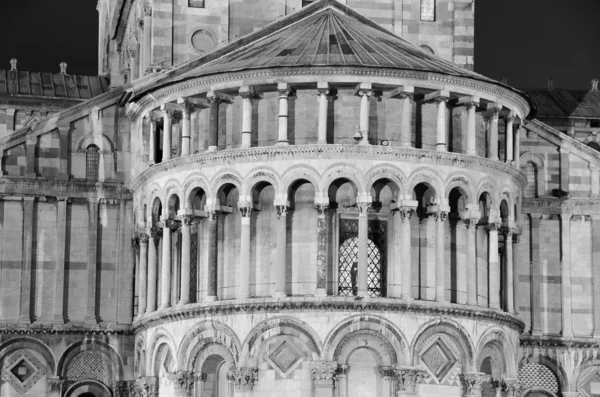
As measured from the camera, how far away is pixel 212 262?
57281mm

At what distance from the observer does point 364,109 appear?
56.2m

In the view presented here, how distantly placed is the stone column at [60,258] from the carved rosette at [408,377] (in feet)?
Result: 42.9

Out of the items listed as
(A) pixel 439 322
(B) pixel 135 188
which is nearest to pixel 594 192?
(A) pixel 439 322

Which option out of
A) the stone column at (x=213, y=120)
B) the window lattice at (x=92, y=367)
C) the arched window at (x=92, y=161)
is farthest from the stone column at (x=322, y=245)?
the arched window at (x=92, y=161)

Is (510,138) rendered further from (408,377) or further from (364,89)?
(408,377)

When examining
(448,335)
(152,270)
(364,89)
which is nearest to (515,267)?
(448,335)

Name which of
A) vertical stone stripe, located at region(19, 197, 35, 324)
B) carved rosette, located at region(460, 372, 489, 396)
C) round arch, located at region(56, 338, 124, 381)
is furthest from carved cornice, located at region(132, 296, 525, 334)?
vertical stone stripe, located at region(19, 197, 35, 324)

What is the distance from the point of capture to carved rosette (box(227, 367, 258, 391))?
55281 millimetres

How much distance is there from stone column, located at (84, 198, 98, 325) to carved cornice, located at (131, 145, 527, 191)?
5569mm

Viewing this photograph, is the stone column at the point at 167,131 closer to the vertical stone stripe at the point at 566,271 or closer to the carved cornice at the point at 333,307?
the carved cornice at the point at 333,307

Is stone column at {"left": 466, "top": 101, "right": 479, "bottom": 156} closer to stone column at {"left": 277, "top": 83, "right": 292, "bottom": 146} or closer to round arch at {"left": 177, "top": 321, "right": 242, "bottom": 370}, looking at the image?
stone column at {"left": 277, "top": 83, "right": 292, "bottom": 146}

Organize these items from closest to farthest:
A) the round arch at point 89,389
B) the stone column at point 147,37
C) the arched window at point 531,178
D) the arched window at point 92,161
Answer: the round arch at point 89,389 → the arched window at point 92,161 → the stone column at point 147,37 → the arched window at point 531,178

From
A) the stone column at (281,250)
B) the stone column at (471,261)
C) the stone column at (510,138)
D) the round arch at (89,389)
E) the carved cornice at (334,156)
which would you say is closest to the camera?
the stone column at (281,250)

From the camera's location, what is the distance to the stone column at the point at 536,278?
2539 inches
